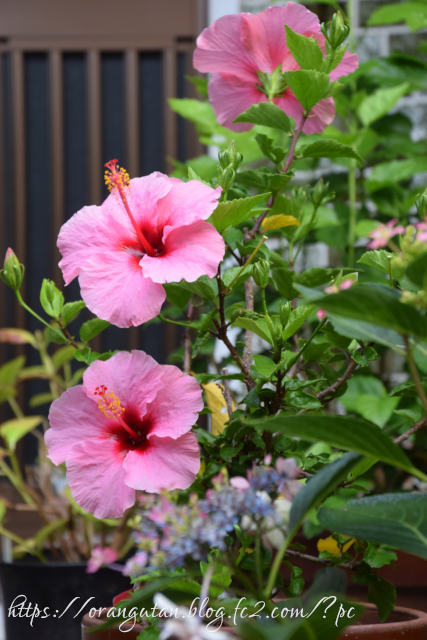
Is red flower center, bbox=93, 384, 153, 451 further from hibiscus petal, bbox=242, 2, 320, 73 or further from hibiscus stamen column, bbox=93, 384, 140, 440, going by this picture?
hibiscus petal, bbox=242, 2, 320, 73

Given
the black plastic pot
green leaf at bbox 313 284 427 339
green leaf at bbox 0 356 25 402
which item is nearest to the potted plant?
green leaf at bbox 313 284 427 339

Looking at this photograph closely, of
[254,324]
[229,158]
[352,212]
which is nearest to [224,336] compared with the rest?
[254,324]

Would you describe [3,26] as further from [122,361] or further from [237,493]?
[237,493]

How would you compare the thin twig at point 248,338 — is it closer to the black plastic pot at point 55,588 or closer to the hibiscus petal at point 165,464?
the hibiscus petal at point 165,464

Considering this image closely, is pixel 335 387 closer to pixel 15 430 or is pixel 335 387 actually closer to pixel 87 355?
pixel 87 355

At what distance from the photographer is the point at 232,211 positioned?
0.45 meters

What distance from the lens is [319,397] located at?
51 cm

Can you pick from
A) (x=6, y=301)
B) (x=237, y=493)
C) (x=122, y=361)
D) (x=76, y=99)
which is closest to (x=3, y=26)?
(x=76, y=99)

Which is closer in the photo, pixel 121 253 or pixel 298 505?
pixel 298 505

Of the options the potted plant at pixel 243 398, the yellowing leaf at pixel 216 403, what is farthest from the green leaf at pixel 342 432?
the yellowing leaf at pixel 216 403

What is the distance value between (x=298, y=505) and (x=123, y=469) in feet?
0.43

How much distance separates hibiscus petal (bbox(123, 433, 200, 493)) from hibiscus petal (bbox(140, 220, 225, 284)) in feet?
0.33

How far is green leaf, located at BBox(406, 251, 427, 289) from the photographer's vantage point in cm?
29

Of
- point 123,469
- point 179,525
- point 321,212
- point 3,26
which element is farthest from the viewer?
point 3,26
